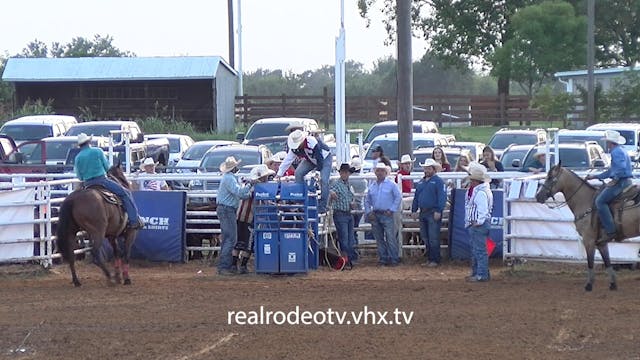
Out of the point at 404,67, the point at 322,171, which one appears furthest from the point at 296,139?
the point at 404,67

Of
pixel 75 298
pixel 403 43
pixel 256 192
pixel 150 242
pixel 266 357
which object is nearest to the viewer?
pixel 266 357

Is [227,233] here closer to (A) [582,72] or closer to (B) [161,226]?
(B) [161,226]

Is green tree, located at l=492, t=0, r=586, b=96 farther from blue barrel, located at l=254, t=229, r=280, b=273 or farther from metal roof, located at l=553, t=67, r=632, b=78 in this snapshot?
blue barrel, located at l=254, t=229, r=280, b=273

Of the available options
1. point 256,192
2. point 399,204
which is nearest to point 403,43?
point 399,204

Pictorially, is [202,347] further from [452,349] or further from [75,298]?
[75,298]

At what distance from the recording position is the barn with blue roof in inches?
1953

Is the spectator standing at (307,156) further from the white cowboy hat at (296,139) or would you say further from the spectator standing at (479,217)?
the spectator standing at (479,217)

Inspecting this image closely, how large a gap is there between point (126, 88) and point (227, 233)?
34651 mm

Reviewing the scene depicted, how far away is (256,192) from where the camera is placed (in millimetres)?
16938

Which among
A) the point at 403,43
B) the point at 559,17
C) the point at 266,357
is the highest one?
the point at 559,17

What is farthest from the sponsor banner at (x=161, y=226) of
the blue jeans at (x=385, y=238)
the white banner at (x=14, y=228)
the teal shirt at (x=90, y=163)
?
the blue jeans at (x=385, y=238)

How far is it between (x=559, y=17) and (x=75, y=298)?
148ft

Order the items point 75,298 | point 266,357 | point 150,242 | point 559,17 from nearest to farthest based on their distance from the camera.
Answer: point 266,357
point 75,298
point 150,242
point 559,17

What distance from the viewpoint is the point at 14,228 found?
17344 mm
